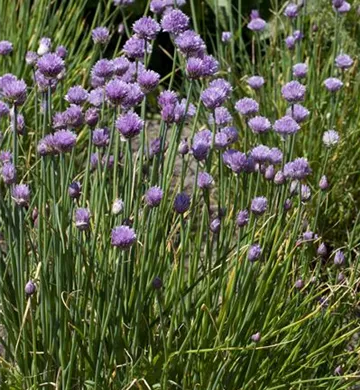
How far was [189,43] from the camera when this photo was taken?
2273 mm

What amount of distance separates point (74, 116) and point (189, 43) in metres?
0.33

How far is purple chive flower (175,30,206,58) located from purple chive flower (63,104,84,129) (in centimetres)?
29

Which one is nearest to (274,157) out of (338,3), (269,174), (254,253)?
(269,174)

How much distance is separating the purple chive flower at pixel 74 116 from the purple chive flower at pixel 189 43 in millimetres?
290

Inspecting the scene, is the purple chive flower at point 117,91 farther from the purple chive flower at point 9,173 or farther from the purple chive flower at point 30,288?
the purple chive flower at point 30,288

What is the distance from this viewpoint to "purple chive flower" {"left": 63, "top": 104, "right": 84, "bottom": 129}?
2225mm

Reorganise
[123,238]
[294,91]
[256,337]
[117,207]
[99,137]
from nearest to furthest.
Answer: [123,238]
[117,207]
[256,337]
[99,137]
[294,91]

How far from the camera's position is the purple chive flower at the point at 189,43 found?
2275 millimetres

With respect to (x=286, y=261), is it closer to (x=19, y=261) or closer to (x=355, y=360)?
(x=355, y=360)

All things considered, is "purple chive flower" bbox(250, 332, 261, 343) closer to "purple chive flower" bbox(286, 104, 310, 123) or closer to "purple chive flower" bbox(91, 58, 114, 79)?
"purple chive flower" bbox(286, 104, 310, 123)

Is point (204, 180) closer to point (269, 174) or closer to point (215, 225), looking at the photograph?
point (215, 225)

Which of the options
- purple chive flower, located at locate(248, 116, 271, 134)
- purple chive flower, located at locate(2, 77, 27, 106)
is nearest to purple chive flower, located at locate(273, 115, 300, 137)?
purple chive flower, located at locate(248, 116, 271, 134)

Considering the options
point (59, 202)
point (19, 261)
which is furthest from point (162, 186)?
point (19, 261)

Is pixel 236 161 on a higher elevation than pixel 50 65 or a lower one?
lower
